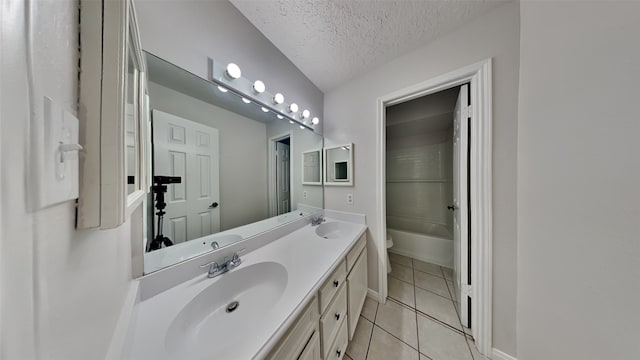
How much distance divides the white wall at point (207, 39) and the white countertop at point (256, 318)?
987 millimetres

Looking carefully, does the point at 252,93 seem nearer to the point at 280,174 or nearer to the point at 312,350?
the point at 280,174

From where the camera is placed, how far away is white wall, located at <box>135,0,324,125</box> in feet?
2.32

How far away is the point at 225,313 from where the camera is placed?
2.42 ft

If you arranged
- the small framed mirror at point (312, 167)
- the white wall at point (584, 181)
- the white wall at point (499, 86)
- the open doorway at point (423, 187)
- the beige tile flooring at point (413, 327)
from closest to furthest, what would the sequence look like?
the white wall at point (584, 181) < the white wall at point (499, 86) < the beige tile flooring at point (413, 327) < the small framed mirror at point (312, 167) < the open doorway at point (423, 187)

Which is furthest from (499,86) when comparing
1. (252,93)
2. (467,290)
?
(252,93)

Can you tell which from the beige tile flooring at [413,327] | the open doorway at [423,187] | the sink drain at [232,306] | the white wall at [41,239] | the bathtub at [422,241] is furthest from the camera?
the bathtub at [422,241]

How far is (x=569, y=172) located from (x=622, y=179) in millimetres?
91

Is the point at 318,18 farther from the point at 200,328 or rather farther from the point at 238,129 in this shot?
the point at 200,328

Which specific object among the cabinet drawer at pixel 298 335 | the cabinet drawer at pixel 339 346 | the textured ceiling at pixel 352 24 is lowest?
the cabinet drawer at pixel 339 346

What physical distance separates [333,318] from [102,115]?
114cm

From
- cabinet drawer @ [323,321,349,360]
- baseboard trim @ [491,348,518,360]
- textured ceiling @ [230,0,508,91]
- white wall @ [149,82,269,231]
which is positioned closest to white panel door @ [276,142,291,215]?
white wall @ [149,82,269,231]

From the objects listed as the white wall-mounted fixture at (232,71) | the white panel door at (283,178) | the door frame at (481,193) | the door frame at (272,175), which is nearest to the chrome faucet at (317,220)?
the white panel door at (283,178)

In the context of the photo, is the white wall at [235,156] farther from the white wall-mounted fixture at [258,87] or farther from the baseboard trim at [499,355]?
the baseboard trim at [499,355]

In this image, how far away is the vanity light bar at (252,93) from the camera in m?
0.90
